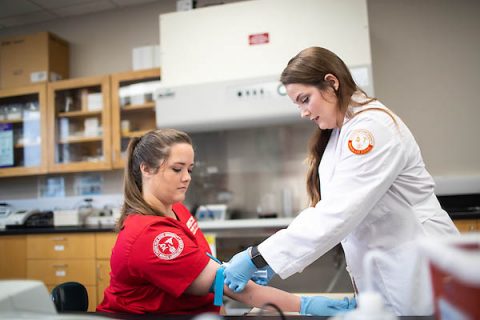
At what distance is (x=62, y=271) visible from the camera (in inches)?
111

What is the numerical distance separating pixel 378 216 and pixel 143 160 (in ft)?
2.44

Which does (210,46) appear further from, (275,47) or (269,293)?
(269,293)

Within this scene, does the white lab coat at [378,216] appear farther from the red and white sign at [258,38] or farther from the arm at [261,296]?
the red and white sign at [258,38]

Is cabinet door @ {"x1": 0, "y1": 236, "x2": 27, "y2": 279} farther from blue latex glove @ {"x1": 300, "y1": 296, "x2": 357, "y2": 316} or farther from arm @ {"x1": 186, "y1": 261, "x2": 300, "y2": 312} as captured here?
blue latex glove @ {"x1": 300, "y1": 296, "x2": 357, "y2": 316}

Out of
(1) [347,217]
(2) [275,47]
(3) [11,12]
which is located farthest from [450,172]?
(3) [11,12]

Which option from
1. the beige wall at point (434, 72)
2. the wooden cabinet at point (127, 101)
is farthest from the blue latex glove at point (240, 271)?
the beige wall at point (434, 72)

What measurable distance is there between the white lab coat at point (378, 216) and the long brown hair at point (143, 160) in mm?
425

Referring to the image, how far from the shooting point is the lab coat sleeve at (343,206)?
0.95 meters

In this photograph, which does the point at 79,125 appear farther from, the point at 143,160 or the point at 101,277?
the point at 143,160

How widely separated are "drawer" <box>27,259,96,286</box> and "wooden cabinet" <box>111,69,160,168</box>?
0.82m

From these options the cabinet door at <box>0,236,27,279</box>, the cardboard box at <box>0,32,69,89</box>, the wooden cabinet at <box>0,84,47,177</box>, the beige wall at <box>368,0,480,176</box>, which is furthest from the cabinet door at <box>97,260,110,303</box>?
the beige wall at <box>368,0,480,176</box>

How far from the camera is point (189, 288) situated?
100 cm

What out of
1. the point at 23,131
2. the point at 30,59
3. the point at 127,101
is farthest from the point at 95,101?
the point at 23,131

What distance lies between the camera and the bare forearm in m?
1.08
